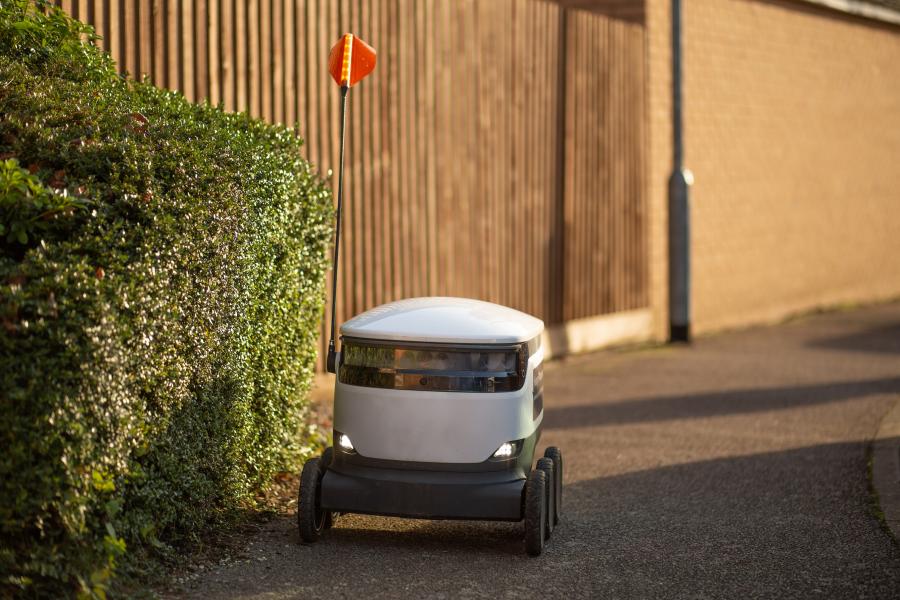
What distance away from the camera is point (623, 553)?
587 cm

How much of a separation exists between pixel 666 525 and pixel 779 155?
11861mm

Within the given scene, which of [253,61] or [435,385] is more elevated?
[253,61]

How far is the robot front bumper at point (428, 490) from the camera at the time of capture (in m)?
5.58

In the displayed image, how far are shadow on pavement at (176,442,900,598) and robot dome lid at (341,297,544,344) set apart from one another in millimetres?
981

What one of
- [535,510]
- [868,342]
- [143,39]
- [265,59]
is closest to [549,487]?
[535,510]

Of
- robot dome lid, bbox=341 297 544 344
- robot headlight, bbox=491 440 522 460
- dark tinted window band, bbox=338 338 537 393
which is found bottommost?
robot headlight, bbox=491 440 522 460

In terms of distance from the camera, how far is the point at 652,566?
566cm

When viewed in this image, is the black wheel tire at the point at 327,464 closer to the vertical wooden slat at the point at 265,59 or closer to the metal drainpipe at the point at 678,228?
the vertical wooden slat at the point at 265,59

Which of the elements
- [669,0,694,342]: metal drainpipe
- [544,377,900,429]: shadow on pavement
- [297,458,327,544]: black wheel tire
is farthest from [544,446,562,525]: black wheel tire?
[669,0,694,342]: metal drainpipe

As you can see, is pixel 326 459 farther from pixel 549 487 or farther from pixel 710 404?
pixel 710 404

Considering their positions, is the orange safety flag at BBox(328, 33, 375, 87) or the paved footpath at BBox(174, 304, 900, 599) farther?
the orange safety flag at BBox(328, 33, 375, 87)

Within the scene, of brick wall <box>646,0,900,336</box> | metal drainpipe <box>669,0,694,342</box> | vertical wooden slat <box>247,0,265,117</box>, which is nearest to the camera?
vertical wooden slat <box>247,0,265,117</box>

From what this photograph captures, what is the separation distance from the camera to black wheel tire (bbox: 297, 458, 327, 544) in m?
5.69

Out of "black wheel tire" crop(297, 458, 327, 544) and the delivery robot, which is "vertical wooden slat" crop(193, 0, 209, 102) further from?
"black wheel tire" crop(297, 458, 327, 544)
